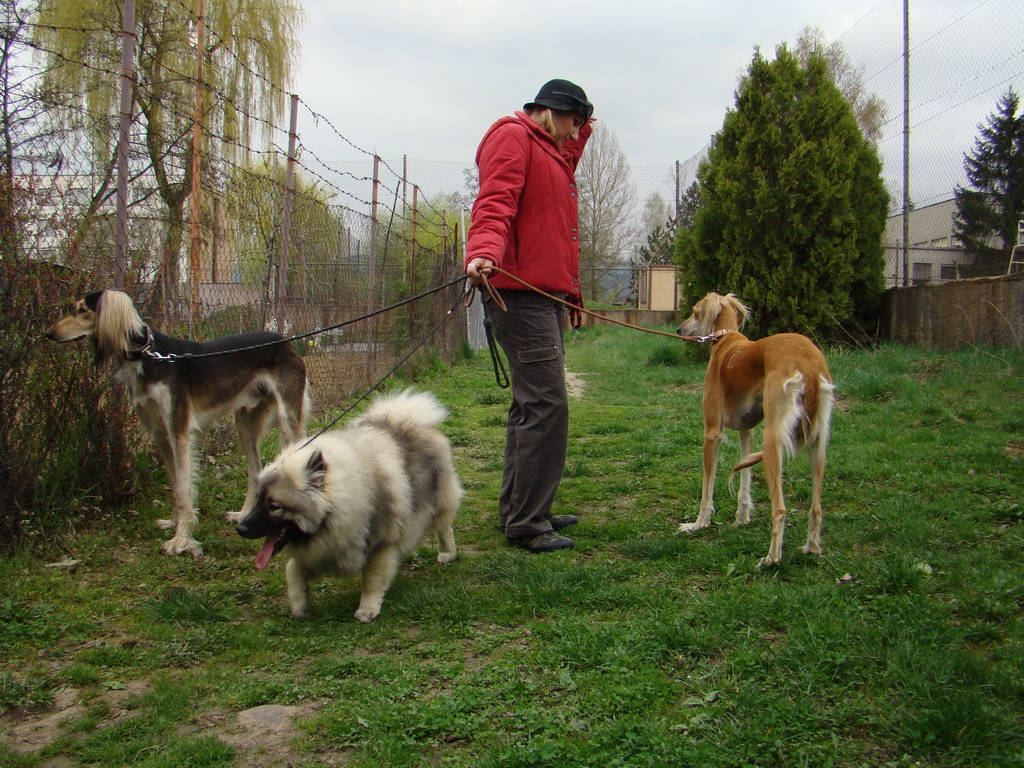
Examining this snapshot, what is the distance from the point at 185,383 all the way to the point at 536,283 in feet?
7.13

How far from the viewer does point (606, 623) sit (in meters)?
3.05

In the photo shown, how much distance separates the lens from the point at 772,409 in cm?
380

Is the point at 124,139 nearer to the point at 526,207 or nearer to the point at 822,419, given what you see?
the point at 526,207

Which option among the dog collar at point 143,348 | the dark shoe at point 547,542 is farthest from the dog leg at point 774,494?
the dog collar at point 143,348

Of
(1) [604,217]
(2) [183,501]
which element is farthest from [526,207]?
(1) [604,217]

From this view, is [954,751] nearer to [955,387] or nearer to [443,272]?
[955,387]

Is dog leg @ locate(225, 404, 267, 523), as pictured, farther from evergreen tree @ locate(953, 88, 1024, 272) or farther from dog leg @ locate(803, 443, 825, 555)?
evergreen tree @ locate(953, 88, 1024, 272)

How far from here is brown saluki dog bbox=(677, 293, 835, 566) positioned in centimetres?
370

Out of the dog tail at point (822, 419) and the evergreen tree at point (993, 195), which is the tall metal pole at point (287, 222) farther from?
the evergreen tree at point (993, 195)

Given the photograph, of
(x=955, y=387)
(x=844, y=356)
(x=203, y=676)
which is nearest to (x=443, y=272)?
(x=844, y=356)

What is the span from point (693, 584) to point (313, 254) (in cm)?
551

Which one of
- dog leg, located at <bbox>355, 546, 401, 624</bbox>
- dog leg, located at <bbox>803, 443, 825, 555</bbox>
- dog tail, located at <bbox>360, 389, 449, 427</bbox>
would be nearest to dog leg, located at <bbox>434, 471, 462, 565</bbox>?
dog tail, located at <bbox>360, 389, 449, 427</bbox>

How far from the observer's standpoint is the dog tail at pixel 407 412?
4066 millimetres

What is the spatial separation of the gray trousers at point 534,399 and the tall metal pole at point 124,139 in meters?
2.31
